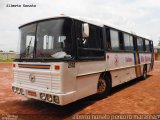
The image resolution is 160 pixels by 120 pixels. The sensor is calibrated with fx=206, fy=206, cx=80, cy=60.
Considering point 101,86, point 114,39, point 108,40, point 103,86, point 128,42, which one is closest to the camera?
point 101,86

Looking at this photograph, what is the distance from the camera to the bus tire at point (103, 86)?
750 centimetres

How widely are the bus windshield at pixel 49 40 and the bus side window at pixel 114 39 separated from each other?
2.97 meters

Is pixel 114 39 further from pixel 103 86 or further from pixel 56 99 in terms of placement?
pixel 56 99

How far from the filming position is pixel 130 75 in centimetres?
1037

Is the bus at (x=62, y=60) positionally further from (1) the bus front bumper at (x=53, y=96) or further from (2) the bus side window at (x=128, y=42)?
(2) the bus side window at (x=128, y=42)

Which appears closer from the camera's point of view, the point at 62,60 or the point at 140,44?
the point at 62,60

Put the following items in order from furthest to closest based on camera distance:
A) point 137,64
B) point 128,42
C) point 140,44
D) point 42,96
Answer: point 140,44 < point 137,64 < point 128,42 < point 42,96

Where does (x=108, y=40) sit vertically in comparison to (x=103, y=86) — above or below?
above

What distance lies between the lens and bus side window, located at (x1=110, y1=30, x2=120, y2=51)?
831 centimetres

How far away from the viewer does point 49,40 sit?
5.98 metres

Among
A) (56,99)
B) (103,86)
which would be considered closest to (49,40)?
(56,99)

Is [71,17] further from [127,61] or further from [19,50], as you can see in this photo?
[127,61]

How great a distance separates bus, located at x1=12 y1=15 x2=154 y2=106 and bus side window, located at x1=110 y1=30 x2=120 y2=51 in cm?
38

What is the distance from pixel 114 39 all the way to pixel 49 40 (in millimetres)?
3483
